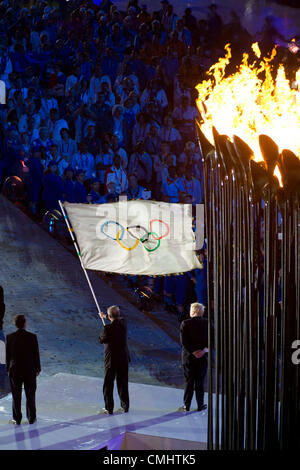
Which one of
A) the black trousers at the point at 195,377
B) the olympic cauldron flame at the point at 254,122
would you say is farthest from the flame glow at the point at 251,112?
the black trousers at the point at 195,377

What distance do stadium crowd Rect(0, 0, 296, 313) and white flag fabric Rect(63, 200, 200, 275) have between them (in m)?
2.35

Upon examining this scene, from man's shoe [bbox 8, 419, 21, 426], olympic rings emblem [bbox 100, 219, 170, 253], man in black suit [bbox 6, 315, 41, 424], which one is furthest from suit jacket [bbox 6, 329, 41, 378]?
olympic rings emblem [bbox 100, 219, 170, 253]

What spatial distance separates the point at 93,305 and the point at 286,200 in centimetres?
772

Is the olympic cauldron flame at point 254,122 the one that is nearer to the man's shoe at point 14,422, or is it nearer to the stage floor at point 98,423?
the stage floor at point 98,423

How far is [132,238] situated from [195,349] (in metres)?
1.89

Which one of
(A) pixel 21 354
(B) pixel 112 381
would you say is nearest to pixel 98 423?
(B) pixel 112 381

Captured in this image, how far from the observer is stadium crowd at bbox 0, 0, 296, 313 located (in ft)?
42.6

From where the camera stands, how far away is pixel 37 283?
39.9ft

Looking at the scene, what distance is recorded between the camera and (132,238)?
9.39 meters

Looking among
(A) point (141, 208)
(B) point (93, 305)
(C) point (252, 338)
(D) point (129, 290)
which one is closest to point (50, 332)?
(B) point (93, 305)

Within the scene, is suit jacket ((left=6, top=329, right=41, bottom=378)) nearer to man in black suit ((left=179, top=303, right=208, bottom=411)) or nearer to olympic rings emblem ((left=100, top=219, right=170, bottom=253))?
man in black suit ((left=179, top=303, right=208, bottom=411))

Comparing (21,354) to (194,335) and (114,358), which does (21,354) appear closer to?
(114,358)

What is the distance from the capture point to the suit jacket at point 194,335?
27.2 ft
